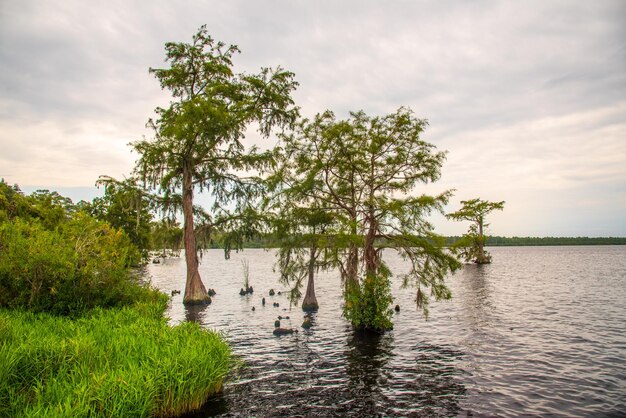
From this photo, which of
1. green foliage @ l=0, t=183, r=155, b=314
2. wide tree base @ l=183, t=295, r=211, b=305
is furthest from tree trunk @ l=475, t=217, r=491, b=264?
green foliage @ l=0, t=183, r=155, b=314

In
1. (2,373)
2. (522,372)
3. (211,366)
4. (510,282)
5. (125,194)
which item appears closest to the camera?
(2,373)

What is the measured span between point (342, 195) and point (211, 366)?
16.1 meters

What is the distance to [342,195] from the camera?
84.2ft

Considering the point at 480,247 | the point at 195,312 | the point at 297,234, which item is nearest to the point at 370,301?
the point at 297,234

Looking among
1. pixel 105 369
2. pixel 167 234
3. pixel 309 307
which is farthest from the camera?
pixel 167 234

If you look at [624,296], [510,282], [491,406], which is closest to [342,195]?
[491,406]

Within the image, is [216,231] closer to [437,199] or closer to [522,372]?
[437,199]

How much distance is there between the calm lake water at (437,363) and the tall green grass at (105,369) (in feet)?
5.15

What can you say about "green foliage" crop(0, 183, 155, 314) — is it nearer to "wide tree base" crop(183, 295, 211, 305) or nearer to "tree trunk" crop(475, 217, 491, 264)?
"wide tree base" crop(183, 295, 211, 305)

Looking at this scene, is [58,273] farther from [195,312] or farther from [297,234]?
[195,312]

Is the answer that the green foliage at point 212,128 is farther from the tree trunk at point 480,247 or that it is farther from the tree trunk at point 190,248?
the tree trunk at point 480,247

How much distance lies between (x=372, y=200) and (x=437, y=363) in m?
9.29

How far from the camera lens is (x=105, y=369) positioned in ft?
32.9

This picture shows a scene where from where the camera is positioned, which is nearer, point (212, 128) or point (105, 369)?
point (105, 369)
